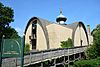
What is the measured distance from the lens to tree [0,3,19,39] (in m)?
45.1

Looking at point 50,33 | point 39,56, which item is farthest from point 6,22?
point 39,56

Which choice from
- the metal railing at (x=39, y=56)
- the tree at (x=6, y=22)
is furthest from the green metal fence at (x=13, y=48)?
the tree at (x=6, y=22)

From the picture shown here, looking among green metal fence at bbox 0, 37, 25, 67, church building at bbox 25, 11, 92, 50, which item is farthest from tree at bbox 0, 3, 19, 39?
green metal fence at bbox 0, 37, 25, 67

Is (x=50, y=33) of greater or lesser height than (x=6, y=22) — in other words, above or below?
below

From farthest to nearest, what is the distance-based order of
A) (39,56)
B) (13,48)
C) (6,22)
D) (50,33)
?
1. (6,22)
2. (50,33)
3. (39,56)
4. (13,48)

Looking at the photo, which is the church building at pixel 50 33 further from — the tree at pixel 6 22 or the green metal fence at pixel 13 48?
the green metal fence at pixel 13 48

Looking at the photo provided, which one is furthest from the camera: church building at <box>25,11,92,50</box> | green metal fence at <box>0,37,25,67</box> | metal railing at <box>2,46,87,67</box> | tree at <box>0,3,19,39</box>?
tree at <box>0,3,19,39</box>

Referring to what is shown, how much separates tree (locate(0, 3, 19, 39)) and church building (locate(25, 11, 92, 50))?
4274 mm

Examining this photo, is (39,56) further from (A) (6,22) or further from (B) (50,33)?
A: (A) (6,22)

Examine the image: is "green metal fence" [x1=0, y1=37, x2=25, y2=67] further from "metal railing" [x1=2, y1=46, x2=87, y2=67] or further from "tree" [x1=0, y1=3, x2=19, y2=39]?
"tree" [x1=0, y1=3, x2=19, y2=39]

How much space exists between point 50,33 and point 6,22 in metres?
10.4

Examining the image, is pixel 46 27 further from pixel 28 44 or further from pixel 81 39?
pixel 81 39

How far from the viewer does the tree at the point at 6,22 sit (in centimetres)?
4512

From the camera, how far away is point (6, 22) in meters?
46.2
